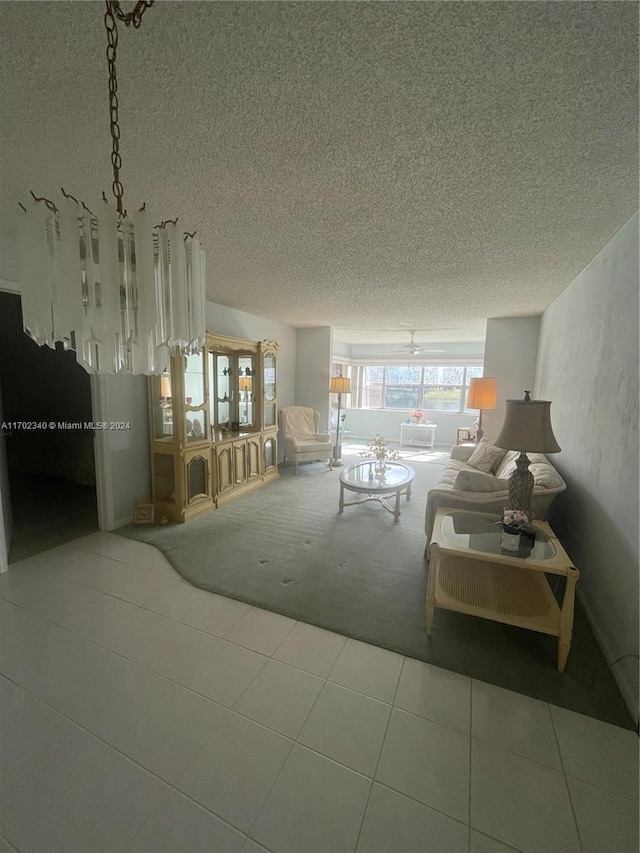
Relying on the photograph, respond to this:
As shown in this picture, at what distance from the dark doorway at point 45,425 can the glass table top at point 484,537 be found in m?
3.48

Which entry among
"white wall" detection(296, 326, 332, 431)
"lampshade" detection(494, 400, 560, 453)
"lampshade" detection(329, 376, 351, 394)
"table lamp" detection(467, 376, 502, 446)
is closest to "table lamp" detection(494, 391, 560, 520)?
"lampshade" detection(494, 400, 560, 453)

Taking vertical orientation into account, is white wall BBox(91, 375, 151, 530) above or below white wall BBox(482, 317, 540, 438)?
below

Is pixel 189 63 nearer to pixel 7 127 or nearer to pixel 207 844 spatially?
pixel 7 127

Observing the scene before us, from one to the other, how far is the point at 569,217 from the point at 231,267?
2465 millimetres

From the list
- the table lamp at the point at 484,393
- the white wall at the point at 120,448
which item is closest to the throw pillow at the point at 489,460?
the table lamp at the point at 484,393

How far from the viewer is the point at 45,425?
4.61 meters

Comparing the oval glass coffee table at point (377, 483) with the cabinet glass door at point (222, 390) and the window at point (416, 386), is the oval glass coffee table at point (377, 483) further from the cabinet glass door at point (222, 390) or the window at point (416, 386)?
the window at point (416, 386)

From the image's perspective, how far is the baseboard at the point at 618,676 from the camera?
4.89ft

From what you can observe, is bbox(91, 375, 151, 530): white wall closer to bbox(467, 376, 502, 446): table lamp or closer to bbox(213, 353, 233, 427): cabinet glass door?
bbox(213, 353, 233, 427): cabinet glass door

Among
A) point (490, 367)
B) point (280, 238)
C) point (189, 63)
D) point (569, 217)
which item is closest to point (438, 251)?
point (569, 217)

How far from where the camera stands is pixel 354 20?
A: 0.96m

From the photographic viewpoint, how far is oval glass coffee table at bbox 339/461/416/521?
3.57 meters

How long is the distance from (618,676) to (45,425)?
6008 mm

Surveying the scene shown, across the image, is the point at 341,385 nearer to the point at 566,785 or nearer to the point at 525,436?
the point at 525,436
